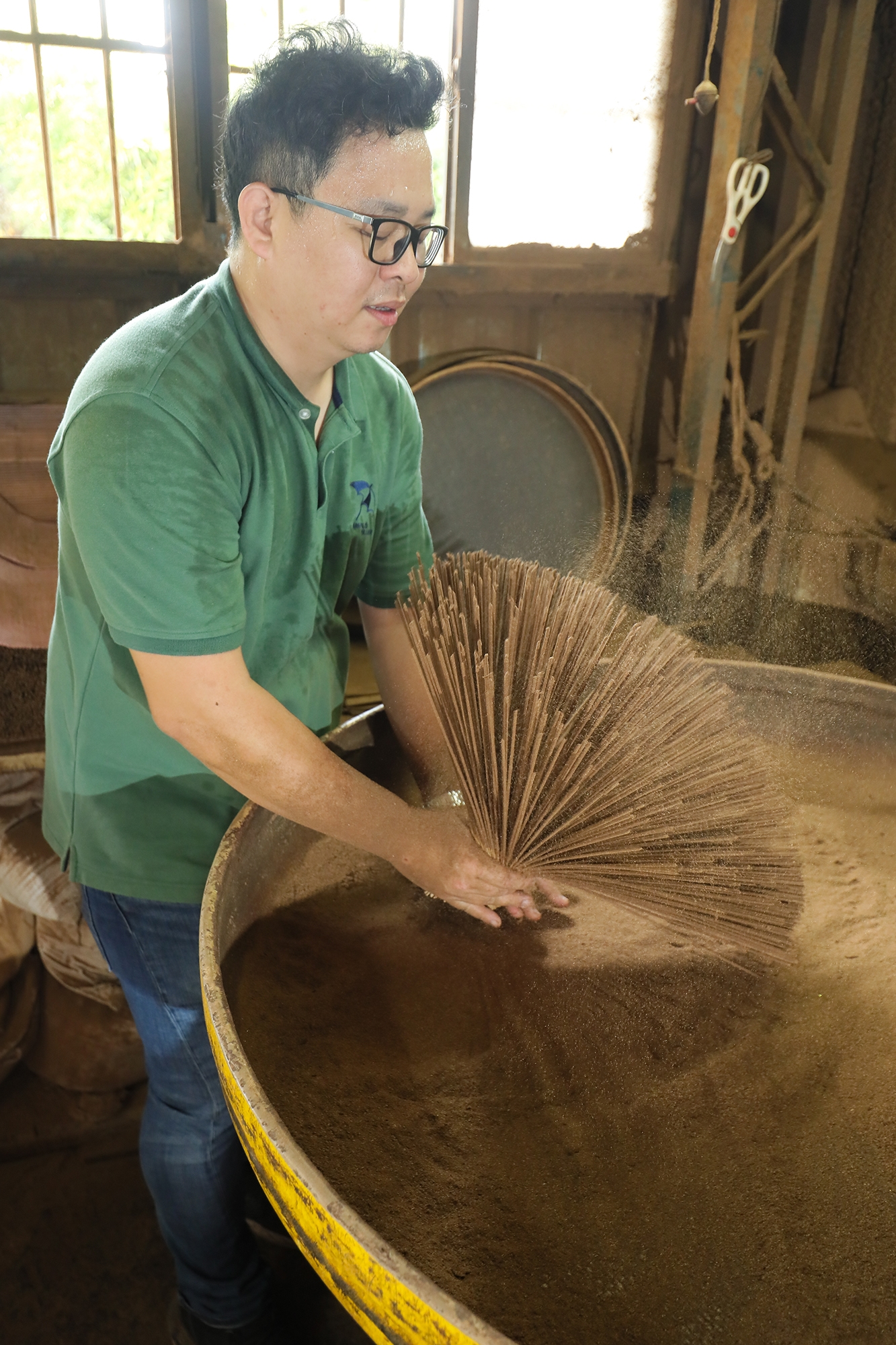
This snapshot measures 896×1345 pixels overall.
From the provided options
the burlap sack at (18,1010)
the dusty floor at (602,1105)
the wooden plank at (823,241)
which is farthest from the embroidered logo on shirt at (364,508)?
the wooden plank at (823,241)

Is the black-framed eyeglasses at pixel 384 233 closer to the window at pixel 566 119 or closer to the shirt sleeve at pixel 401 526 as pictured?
the shirt sleeve at pixel 401 526

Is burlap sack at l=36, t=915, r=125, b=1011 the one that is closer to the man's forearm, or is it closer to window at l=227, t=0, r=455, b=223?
→ the man's forearm

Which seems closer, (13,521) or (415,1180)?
(415,1180)

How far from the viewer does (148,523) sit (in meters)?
0.78

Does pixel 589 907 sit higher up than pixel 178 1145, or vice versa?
pixel 589 907

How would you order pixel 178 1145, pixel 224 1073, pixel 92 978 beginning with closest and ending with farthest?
1. pixel 224 1073
2. pixel 178 1145
3. pixel 92 978

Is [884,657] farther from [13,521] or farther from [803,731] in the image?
[13,521]

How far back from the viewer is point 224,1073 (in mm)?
644

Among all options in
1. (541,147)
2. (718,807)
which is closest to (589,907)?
(718,807)

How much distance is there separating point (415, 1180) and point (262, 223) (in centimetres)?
78

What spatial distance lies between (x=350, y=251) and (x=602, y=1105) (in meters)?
0.72

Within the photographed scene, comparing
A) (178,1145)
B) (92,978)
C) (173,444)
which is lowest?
(92,978)

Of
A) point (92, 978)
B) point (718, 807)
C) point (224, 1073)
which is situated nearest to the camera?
point (224, 1073)

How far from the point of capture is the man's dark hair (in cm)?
81
